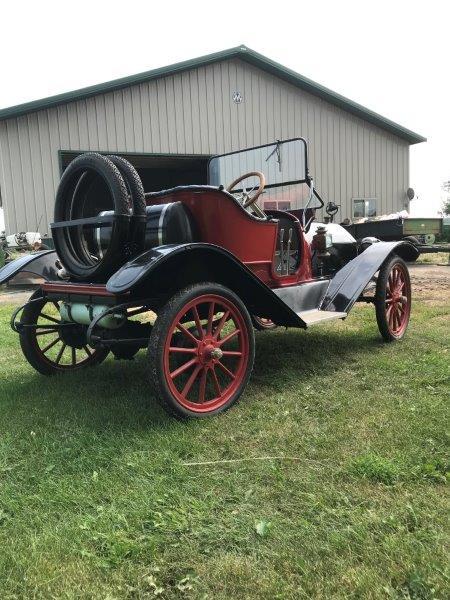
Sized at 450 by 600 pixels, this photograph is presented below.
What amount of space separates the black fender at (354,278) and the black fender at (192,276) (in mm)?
666

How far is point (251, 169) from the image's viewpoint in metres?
4.93

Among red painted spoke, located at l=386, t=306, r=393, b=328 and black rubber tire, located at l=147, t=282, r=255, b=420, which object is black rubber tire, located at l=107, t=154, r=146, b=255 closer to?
black rubber tire, located at l=147, t=282, r=255, b=420

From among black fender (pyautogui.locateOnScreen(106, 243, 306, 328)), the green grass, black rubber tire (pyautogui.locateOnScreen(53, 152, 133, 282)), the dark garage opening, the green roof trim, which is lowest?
the green grass

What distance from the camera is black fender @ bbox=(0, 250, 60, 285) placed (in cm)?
394

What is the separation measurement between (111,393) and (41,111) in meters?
9.91

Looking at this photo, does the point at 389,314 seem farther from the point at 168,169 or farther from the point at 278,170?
the point at 168,169

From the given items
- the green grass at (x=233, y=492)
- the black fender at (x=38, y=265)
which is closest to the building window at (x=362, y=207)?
the green grass at (x=233, y=492)

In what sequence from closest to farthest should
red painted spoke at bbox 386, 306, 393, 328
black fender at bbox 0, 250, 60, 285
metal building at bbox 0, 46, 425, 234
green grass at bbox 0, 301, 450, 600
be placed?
green grass at bbox 0, 301, 450, 600 < black fender at bbox 0, 250, 60, 285 < red painted spoke at bbox 386, 306, 393, 328 < metal building at bbox 0, 46, 425, 234

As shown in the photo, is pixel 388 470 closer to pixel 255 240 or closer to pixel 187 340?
pixel 187 340

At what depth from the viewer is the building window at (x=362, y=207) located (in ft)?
52.7

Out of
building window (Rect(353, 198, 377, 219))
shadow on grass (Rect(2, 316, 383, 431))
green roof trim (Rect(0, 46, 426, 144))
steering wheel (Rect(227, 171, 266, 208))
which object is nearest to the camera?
shadow on grass (Rect(2, 316, 383, 431))

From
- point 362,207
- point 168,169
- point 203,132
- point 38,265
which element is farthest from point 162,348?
point 168,169

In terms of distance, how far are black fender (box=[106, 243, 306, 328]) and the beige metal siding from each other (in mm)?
9405

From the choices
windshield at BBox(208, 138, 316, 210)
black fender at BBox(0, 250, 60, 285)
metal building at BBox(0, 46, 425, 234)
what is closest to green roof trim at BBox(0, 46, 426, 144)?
metal building at BBox(0, 46, 425, 234)
